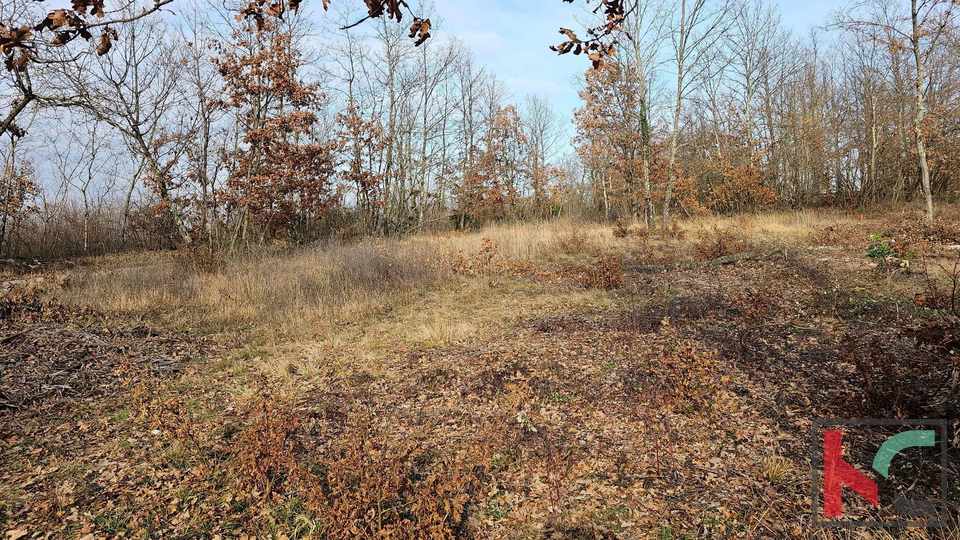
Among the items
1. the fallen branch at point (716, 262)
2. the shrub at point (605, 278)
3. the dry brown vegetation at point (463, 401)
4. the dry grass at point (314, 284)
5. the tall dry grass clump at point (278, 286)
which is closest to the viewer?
the dry brown vegetation at point (463, 401)

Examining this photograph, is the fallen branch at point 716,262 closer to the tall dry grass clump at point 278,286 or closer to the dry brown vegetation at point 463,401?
the dry brown vegetation at point 463,401

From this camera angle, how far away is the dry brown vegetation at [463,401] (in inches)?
107

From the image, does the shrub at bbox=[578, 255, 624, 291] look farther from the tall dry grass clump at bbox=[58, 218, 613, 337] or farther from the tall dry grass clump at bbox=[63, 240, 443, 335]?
the tall dry grass clump at bbox=[63, 240, 443, 335]

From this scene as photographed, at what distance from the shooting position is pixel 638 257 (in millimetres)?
10492

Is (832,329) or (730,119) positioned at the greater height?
(730,119)

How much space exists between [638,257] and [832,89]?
767 inches

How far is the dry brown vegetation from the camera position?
2730 millimetres

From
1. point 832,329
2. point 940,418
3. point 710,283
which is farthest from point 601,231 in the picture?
point 940,418

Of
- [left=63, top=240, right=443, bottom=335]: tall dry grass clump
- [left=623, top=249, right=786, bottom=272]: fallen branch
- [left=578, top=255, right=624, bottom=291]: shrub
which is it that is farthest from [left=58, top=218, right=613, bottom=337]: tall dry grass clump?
[left=578, top=255, right=624, bottom=291]: shrub

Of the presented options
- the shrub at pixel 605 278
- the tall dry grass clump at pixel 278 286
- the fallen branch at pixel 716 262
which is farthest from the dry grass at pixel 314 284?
the shrub at pixel 605 278

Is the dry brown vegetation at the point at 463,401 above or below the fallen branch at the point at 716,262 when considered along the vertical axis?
below

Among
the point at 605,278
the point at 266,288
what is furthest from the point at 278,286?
the point at 605,278

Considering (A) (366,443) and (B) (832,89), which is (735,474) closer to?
(A) (366,443)

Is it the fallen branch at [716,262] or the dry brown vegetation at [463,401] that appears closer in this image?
the dry brown vegetation at [463,401]
